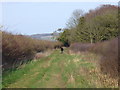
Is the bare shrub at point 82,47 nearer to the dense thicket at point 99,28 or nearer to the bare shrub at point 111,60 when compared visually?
the dense thicket at point 99,28

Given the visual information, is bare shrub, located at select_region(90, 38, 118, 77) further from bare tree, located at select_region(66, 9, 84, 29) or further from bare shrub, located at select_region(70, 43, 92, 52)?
bare tree, located at select_region(66, 9, 84, 29)

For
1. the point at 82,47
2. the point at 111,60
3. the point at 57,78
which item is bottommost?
the point at 82,47

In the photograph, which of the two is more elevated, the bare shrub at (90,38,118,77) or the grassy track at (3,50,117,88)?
the bare shrub at (90,38,118,77)

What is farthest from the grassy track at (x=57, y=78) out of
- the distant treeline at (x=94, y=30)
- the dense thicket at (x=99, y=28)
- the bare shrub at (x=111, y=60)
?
the dense thicket at (x=99, y=28)

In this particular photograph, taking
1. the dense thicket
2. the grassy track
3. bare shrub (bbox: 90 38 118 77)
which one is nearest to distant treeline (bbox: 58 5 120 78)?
the dense thicket

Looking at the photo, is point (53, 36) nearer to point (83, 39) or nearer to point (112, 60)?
point (83, 39)

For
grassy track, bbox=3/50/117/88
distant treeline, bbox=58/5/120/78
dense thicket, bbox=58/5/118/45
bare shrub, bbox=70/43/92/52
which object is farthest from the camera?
dense thicket, bbox=58/5/118/45

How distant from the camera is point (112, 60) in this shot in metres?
10.3

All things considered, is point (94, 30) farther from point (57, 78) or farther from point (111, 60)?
point (111, 60)

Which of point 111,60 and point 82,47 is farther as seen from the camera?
point 82,47

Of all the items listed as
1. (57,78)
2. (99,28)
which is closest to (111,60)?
(57,78)

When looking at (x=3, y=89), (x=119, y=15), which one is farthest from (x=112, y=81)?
(x=119, y=15)

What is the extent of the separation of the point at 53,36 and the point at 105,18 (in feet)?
166

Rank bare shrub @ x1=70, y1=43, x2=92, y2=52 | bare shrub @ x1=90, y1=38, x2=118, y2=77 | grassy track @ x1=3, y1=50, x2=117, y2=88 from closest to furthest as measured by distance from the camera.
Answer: bare shrub @ x1=90, y1=38, x2=118, y2=77, grassy track @ x1=3, y1=50, x2=117, y2=88, bare shrub @ x1=70, y1=43, x2=92, y2=52
